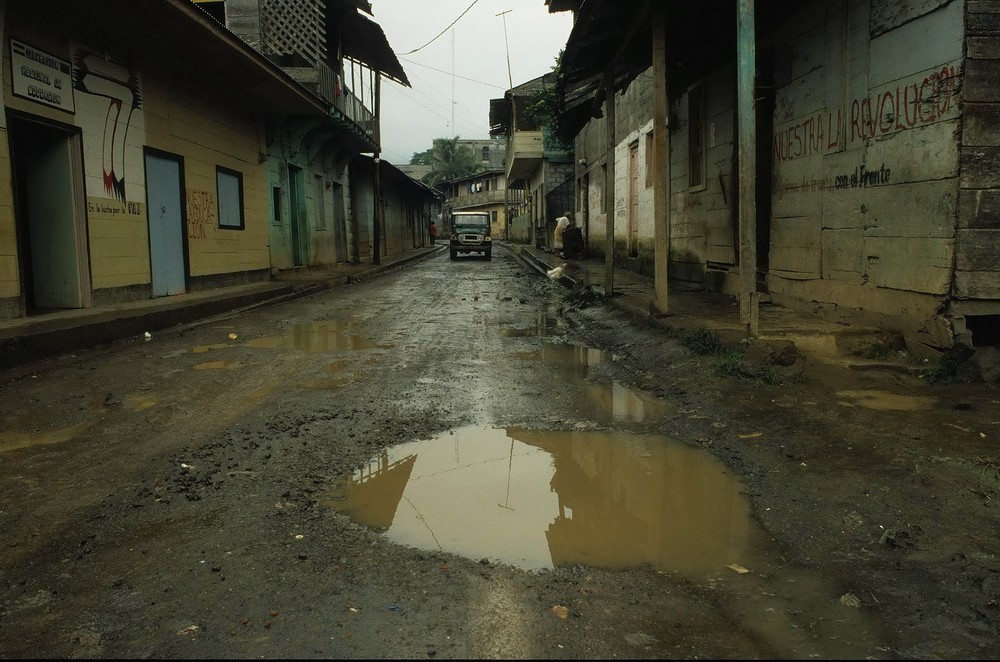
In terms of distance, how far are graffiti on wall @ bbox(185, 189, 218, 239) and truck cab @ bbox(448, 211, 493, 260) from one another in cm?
1556

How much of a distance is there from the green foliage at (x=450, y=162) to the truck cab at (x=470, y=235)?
1819 inches

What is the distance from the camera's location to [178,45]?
427 inches

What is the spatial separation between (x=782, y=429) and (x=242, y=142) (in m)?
14.1

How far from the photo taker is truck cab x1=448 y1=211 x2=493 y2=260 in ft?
93.1

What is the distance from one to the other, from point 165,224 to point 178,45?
2.88 m

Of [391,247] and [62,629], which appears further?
[391,247]

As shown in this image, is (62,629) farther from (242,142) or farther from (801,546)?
(242,142)

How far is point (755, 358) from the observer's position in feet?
18.0

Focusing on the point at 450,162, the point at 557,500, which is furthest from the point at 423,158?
the point at 557,500

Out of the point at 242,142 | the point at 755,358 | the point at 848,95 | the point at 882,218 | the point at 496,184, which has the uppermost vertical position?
the point at 496,184

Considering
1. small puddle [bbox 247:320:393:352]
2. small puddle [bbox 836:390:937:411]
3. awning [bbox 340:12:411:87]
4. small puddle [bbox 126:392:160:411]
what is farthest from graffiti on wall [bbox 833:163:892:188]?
awning [bbox 340:12:411:87]

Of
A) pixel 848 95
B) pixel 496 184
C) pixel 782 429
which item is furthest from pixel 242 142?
pixel 496 184

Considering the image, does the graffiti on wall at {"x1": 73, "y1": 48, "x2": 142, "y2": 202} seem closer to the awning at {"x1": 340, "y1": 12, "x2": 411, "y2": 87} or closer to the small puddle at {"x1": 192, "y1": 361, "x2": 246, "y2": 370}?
the small puddle at {"x1": 192, "y1": 361, "x2": 246, "y2": 370}

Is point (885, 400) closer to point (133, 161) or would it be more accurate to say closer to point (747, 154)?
point (747, 154)
